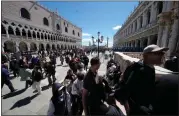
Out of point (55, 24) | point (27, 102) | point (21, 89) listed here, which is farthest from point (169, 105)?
point (55, 24)

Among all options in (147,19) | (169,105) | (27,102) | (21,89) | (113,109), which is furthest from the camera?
(147,19)

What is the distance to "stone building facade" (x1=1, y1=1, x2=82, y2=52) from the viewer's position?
22.4m

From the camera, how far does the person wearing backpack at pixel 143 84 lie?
3.95 feet

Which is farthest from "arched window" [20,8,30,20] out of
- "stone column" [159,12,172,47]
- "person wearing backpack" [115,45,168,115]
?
A: "person wearing backpack" [115,45,168,115]

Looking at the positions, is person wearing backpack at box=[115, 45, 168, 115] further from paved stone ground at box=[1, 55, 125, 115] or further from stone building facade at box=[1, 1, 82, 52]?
stone building facade at box=[1, 1, 82, 52]

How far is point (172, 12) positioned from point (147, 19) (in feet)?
30.6

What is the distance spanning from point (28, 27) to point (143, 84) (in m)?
33.0

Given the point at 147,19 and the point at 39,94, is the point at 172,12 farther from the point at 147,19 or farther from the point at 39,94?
the point at 39,94

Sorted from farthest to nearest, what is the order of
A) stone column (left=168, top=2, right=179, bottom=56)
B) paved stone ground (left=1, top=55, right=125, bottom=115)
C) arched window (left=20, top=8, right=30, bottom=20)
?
arched window (left=20, top=8, right=30, bottom=20)
stone column (left=168, top=2, right=179, bottom=56)
paved stone ground (left=1, top=55, right=125, bottom=115)

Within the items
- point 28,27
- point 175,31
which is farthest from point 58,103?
point 28,27

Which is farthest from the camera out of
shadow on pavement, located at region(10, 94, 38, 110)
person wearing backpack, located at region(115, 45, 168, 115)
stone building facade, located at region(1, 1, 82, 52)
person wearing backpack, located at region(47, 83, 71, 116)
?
stone building facade, located at region(1, 1, 82, 52)

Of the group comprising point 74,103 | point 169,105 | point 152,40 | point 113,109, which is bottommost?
point 74,103

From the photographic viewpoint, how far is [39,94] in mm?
4723

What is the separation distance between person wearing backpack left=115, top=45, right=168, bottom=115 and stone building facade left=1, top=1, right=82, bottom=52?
79.6ft
